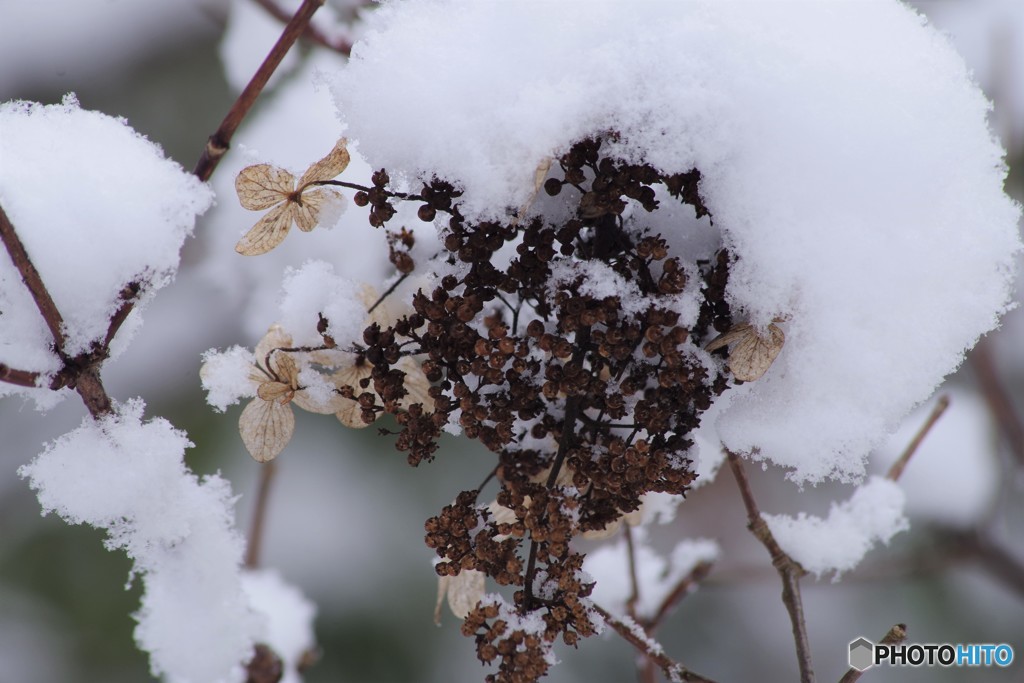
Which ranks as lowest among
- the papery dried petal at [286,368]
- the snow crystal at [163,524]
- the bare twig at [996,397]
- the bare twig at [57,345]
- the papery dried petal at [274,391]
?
the snow crystal at [163,524]

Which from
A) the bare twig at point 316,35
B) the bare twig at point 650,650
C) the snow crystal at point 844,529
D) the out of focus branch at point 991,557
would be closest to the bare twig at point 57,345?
the bare twig at point 650,650

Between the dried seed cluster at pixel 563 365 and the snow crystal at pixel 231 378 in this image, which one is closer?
the dried seed cluster at pixel 563 365

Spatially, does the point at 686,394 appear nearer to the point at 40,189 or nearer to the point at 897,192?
the point at 897,192

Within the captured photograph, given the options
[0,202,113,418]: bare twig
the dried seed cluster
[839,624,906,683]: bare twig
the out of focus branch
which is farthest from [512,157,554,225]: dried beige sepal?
the out of focus branch

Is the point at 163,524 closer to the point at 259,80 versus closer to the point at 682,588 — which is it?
the point at 259,80

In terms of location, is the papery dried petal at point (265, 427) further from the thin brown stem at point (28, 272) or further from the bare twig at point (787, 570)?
the bare twig at point (787, 570)

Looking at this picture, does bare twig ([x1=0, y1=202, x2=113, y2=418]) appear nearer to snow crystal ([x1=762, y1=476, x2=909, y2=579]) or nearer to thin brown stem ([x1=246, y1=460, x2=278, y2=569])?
thin brown stem ([x1=246, y1=460, x2=278, y2=569])

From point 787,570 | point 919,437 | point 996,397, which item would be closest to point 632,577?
point 787,570

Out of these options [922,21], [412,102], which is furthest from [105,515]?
[922,21]
